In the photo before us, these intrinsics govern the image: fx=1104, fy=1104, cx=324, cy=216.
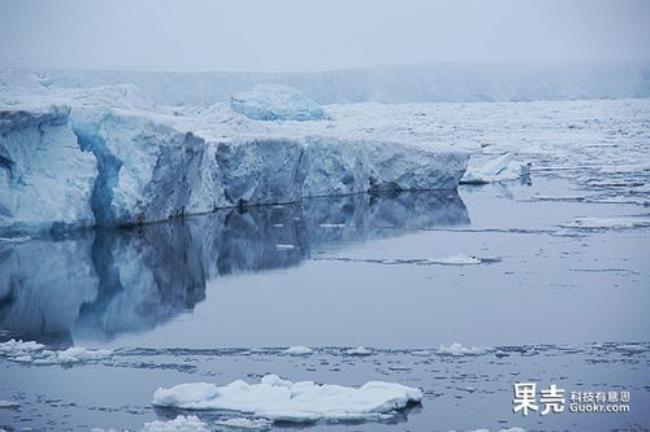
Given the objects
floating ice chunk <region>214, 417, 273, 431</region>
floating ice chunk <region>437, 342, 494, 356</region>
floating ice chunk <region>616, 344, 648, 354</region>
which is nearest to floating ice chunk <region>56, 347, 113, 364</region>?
floating ice chunk <region>214, 417, 273, 431</region>

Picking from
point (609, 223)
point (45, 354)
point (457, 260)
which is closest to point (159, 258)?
point (457, 260)

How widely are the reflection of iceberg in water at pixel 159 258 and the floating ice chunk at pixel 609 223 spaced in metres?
1.31

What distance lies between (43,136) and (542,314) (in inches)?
226

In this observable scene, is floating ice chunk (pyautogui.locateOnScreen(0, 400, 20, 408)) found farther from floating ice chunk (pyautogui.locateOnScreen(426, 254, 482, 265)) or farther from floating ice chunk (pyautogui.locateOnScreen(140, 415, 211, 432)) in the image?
floating ice chunk (pyautogui.locateOnScreen(426, 254, 482, 265))

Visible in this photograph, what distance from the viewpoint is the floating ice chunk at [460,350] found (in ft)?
20.4

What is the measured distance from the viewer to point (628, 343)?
6418 mm

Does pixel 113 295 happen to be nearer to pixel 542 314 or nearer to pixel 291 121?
pixel 542 314

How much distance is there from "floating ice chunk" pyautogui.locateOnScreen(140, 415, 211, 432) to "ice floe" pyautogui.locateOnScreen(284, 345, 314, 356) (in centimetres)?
147

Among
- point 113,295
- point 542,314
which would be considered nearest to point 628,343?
point 542,314

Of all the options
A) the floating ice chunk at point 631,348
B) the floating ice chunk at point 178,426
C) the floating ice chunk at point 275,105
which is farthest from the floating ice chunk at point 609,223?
the floating ice chunk at point 275,105

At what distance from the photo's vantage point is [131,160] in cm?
1113

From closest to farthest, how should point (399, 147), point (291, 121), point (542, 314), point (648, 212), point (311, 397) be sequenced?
point (311, 397), point (542, 314), point (648, 212), point (399, 147), point (291, 121)

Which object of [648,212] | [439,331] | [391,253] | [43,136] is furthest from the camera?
[648,212]

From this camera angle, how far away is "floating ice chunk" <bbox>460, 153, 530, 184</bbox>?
55.5ft
